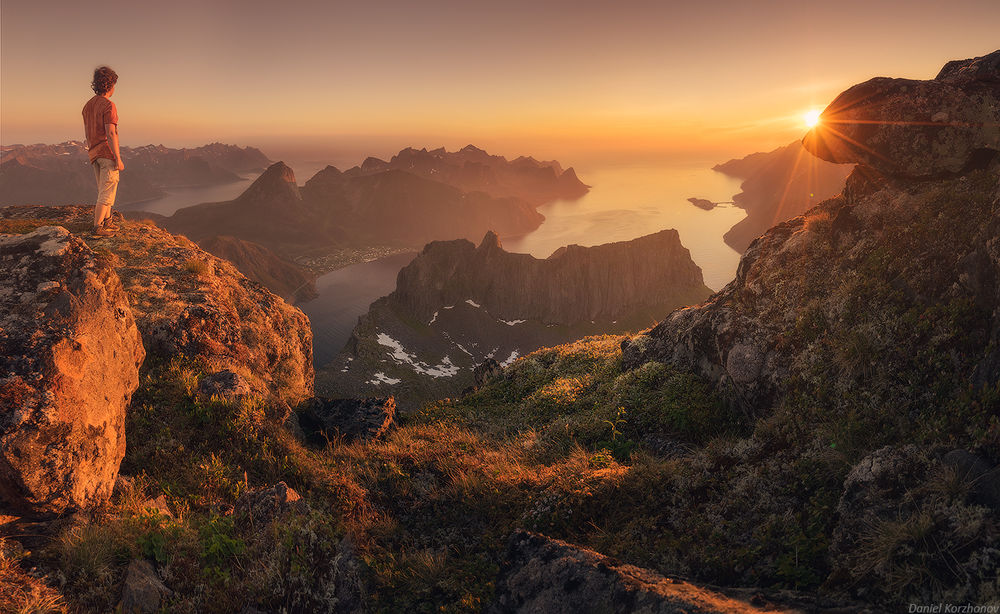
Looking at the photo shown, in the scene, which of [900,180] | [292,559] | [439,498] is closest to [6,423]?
[292,559]

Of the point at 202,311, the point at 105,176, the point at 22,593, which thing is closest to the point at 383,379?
the point at 202,311

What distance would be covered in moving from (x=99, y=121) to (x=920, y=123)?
869 inches

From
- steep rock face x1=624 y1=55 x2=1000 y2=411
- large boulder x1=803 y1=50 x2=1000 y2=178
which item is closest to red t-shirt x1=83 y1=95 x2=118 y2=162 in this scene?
steep rock face x1=624 y1=55 x2=1000 y2=411

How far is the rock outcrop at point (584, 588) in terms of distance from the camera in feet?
14.4

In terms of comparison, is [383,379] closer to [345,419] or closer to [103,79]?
[345,419]

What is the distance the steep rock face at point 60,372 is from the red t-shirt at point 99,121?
5585mm

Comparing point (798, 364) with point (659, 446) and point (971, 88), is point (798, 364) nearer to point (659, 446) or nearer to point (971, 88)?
point (659, 446)

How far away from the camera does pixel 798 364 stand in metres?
9.48

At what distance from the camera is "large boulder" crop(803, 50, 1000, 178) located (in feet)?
31.2

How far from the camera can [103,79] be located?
12031 mm

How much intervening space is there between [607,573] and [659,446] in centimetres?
590

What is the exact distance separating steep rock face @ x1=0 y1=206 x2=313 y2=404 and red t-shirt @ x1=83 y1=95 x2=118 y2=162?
10.9ft
